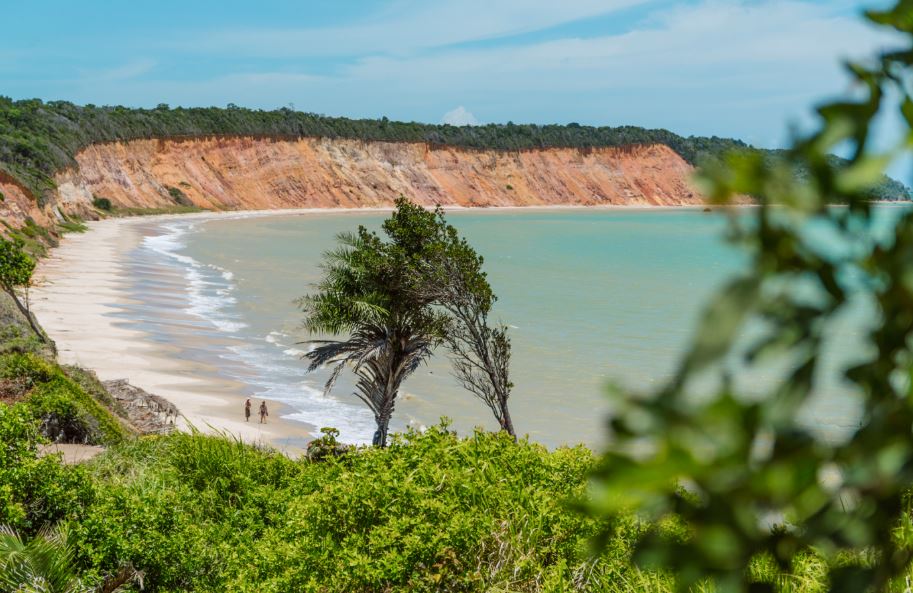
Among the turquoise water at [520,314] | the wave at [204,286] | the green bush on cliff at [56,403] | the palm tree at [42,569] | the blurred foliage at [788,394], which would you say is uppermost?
the blurred foliage at [788,394]

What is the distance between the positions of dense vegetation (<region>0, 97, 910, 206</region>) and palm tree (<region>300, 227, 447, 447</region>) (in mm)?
11212

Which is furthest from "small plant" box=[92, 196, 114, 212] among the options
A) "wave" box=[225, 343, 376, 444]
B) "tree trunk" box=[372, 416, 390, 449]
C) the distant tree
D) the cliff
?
"tree trunk" box=[372, 416, 390, 449]

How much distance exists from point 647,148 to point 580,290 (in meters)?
115

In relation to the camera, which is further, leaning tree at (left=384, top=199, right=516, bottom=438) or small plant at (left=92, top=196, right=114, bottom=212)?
small plant at (left=92, top=196, right=114, bottom=212)

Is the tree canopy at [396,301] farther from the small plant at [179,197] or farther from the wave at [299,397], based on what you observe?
the small plant at [179,197]

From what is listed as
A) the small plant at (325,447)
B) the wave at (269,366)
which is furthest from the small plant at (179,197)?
the small plant at (325,447)

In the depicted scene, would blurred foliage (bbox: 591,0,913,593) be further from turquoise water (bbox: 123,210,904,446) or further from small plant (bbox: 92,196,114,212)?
small plant (bbox: 92,196,114,212)

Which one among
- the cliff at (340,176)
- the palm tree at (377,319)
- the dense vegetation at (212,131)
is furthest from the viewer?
the cliff at (340,176)

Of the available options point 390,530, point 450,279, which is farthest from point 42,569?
point 450,279

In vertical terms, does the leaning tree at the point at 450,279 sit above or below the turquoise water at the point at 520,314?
above

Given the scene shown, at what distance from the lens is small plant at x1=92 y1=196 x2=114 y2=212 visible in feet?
264

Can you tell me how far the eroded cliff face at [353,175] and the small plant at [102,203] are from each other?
0.93m

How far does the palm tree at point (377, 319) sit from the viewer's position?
56.9 feet

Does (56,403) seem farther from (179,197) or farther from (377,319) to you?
(179,197)
